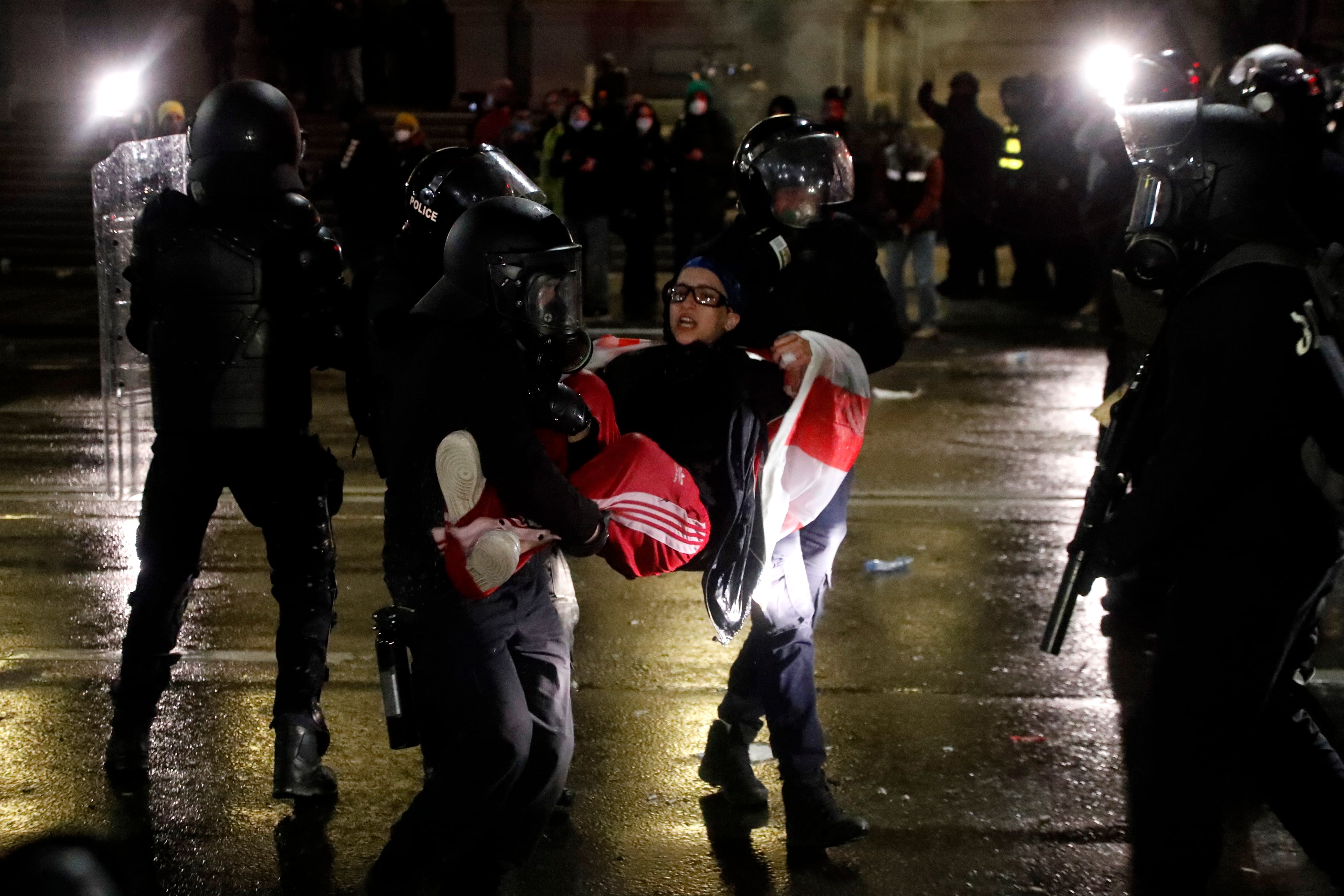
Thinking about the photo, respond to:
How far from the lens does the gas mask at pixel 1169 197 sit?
11.2 feet

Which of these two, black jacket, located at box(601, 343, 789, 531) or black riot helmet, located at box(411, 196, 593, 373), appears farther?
black jacket, located at box(601, 343, 789, 531)

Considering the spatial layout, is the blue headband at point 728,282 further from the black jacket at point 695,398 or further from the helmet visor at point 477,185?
the helmet visor at point 477,185

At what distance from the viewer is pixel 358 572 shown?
6828 millimetres

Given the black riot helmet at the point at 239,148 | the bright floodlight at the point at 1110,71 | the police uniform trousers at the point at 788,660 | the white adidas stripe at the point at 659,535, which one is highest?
the bright floodlight at the point at 1110,71

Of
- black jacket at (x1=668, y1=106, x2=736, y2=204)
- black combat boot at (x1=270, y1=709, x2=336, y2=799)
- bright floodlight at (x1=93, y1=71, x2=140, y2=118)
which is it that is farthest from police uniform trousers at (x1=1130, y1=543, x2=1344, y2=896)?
bright floodlight at (x1=93, y1=71, x2=140, y2=118)

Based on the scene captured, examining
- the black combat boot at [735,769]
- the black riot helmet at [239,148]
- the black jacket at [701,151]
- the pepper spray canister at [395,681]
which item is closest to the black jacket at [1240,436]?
the black combat boot at [735,769]

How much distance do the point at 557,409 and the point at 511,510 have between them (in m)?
0.25

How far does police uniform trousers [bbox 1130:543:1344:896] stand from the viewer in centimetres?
327

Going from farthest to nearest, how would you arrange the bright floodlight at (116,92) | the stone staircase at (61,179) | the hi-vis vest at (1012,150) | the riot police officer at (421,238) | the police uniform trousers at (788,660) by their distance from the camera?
the bright floodlight at (116,92), the stone staircase at (61,179), the hi-vis vest at (1012,150), the police uniform trousers at (788,660), the riot police officer at (421,238)

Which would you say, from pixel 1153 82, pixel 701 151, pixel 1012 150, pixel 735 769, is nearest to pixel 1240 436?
pixel 735 769

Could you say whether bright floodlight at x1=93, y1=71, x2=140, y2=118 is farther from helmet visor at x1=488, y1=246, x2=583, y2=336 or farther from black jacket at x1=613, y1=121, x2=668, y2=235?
helmet visor at x1=488, y1=246, x2=583, y2=336

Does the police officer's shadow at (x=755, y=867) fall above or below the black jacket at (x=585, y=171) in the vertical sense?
below

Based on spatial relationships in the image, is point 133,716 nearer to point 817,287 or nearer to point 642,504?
point 642,504

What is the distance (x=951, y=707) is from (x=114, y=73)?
21909mm
